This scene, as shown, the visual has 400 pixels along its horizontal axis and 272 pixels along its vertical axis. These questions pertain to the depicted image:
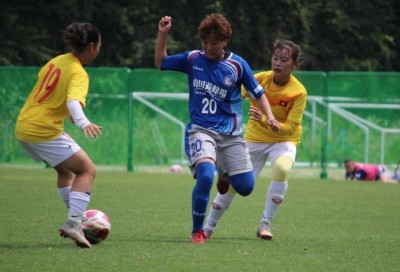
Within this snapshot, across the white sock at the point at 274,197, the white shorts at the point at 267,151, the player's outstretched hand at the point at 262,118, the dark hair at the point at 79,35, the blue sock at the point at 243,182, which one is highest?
the dark hair at the point at 79,35

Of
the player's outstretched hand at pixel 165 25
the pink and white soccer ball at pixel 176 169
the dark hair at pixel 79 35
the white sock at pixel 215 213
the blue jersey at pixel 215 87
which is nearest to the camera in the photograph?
the dark hair at pixel 79 35

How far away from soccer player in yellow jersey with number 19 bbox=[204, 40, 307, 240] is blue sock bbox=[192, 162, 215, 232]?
0.70 meters

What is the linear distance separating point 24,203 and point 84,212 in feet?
13.7

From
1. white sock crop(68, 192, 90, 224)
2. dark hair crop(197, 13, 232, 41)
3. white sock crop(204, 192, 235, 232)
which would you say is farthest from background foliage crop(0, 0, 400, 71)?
white sock crop(68, 192, 90, 224)

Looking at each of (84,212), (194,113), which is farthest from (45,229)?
(194,113)

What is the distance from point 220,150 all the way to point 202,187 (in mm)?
503

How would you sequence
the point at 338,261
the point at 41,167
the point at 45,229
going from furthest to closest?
the point at 41,167, the point at 45,229, the point at 338,261

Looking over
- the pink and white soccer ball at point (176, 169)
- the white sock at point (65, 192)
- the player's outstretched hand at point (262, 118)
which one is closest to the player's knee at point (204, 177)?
the player's outstretched hand at point (262, 118)

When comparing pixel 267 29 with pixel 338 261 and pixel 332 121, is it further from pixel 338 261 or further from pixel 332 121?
pixel 338 261

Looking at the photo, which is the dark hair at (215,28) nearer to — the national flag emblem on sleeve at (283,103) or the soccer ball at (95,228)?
the national flag emblem on sleeve at (283,103)

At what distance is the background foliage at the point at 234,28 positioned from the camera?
30156 mm

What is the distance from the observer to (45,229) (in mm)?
10172

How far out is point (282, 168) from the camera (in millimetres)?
10227

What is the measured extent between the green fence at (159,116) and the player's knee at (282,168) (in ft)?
39.0
